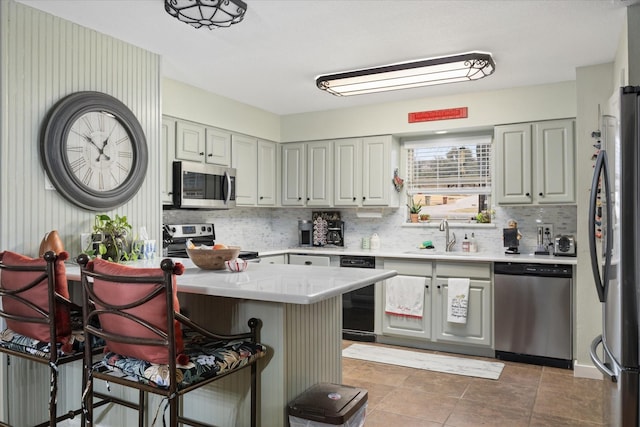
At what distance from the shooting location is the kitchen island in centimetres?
196

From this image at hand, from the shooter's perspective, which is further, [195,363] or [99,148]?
[99,148]

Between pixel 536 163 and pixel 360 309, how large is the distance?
2.17 m

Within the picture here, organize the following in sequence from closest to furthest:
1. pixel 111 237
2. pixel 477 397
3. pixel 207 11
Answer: pixel 207 11
pixel 111 237
pixel 477 397

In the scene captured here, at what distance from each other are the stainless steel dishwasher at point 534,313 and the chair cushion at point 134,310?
3.21 meters

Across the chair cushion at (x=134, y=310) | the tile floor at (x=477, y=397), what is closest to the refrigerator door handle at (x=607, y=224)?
the tile floor at (x=477, y=397)

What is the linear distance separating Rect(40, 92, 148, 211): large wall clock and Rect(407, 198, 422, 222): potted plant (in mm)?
3018

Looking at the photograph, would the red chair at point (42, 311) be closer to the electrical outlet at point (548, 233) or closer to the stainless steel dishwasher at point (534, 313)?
the stainless steel dishwasher at point (534, 313)

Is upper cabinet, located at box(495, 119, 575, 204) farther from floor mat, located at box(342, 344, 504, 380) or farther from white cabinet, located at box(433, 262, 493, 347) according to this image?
floor mat, located at box(342, 344, 504, 380)

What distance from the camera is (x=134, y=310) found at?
1.68m

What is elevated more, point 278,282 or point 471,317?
point 278,282

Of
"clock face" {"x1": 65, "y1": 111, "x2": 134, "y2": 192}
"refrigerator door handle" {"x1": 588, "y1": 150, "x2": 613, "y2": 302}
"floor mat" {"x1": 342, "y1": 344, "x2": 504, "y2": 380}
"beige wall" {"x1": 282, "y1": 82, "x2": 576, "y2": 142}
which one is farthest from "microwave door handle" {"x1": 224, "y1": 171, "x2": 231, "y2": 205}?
"refrigerator door handle" {"x1": 588, "y1": 150, "x2": 613, "y2": 302}

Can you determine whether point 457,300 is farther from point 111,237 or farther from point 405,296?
point 111,237

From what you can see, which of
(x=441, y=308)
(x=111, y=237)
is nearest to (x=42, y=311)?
(x=111, y=237)

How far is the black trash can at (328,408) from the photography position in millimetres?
1914
